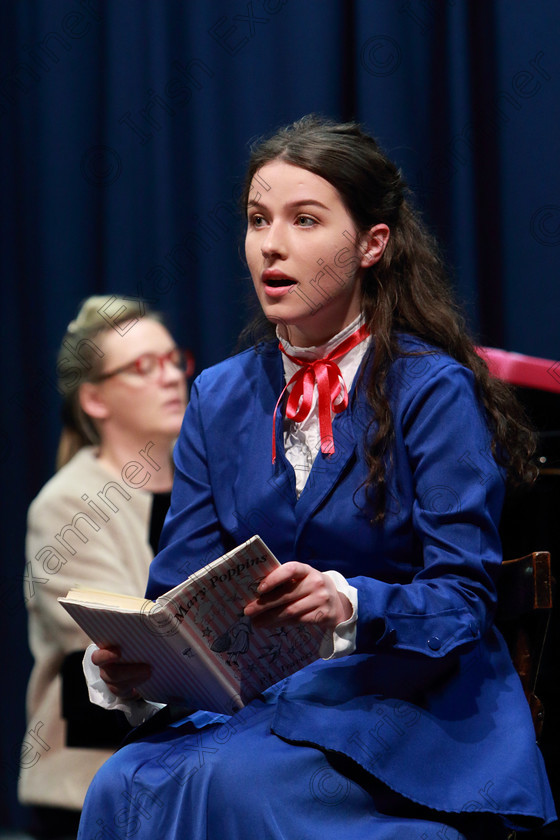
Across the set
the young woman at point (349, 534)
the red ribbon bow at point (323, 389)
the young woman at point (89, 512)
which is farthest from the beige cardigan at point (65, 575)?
the red ribbon bow at point (323, 389)

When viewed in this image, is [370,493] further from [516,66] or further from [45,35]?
[45,35]

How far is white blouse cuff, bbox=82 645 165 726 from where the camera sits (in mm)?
1333

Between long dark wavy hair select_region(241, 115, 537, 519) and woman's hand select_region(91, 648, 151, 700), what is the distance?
1.22ft

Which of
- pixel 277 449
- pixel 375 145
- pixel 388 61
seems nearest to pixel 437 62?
pixel 388 61

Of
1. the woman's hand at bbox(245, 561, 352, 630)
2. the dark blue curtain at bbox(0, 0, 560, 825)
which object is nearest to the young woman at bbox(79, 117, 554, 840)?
the woman's hand at bbox(245, 561, 352, 630)

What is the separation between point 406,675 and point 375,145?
0.77 m

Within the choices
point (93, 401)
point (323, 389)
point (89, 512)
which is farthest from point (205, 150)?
point (323, 389)

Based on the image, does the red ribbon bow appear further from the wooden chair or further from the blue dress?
the wooden chair

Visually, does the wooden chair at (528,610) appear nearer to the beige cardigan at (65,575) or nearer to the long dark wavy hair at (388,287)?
the long dark wavy hair at (388,287)

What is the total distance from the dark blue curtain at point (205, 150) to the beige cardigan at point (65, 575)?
0.41ft

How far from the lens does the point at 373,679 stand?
48.9 inches

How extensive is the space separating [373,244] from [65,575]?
4.03 feet

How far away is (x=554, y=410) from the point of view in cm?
170

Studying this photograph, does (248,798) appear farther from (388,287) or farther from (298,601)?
(388,287)
